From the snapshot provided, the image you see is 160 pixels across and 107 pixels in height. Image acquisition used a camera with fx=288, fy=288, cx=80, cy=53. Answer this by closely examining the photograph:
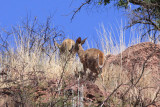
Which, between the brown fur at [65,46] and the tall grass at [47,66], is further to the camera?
the brown fur at [65,46]

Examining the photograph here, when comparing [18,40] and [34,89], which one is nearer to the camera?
[34,89]

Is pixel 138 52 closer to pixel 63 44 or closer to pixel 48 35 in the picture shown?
pixel 63 44

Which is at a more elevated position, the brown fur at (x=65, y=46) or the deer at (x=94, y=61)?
the brown fur at (x=65, y=46)

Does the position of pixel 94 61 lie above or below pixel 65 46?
below

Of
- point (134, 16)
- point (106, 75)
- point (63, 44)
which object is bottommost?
point (106, 75)

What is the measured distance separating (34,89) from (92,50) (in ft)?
8.78

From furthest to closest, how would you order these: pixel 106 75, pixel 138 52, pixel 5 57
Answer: pixel 5 57
pixel 138 52
pixel 106 75

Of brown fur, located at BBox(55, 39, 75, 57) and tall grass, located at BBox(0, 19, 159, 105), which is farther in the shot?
brown fur, located at BBox(55, 39, 75, 57)

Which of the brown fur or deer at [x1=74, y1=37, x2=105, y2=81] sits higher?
the brown fur

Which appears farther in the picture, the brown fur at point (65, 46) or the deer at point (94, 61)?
the brown fur at point (65, 46)

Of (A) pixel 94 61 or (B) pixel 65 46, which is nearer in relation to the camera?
(A) pixel 94 61

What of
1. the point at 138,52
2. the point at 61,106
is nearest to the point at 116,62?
the point at 138,52

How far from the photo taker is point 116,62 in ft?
30.2

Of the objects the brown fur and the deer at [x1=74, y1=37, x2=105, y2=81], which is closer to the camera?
the deer at [x1=74, y1=37, x2=105, y2=81]
